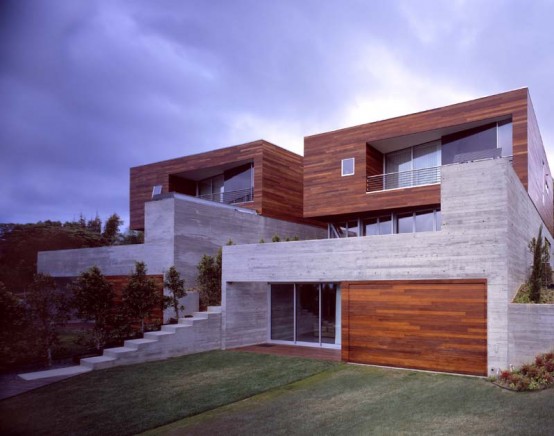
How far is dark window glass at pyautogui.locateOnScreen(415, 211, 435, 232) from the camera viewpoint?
16.4 meters

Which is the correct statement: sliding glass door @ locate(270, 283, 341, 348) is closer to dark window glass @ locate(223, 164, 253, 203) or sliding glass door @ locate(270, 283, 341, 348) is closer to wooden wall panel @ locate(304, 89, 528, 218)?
wooden wall panel @ locate(304, 89, 528, 218)

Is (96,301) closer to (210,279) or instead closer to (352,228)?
(210,279)

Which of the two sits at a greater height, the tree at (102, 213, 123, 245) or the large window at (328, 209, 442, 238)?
the tree at (102, 213, 123, 245)

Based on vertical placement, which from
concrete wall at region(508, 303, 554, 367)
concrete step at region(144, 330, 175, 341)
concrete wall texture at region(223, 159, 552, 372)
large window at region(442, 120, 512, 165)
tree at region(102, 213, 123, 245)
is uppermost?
large window at region(442, 120, 512, 165)

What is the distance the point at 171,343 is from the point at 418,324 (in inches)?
286

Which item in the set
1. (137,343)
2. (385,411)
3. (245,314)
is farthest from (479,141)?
(137,343)

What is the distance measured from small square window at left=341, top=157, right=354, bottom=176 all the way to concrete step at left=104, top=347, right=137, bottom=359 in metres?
10.5

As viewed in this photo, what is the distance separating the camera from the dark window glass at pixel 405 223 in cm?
1683

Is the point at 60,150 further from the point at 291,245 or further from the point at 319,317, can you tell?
the point at 319,317

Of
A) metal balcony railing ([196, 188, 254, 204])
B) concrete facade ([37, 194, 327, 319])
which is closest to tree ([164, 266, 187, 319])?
concrete facade ([37, 194, 327, 319])

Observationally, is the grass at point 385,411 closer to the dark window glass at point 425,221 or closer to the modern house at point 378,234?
the modern house at point 378,234

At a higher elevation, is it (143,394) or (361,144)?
(361,144)

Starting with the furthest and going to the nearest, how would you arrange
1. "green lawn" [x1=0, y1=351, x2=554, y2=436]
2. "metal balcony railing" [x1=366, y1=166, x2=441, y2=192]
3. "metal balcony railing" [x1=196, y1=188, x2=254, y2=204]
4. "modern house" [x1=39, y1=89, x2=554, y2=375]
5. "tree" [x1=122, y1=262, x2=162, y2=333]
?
1. "metal balcony railing" [x1=196, y1=188, x2=254, y2=204]
2. "metal balcony railing" [x1=366, y1=166, x2=441, y2=192]
3. "tree" [x1=122, y1=262, x2=162, y2=333]
4. "modern house" [x1=39, y1=89, x2=554, y2=375]
5. "green lawn" [x1=0, y1=351, x2=554, y2=436]

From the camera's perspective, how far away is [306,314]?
49.1 ft
